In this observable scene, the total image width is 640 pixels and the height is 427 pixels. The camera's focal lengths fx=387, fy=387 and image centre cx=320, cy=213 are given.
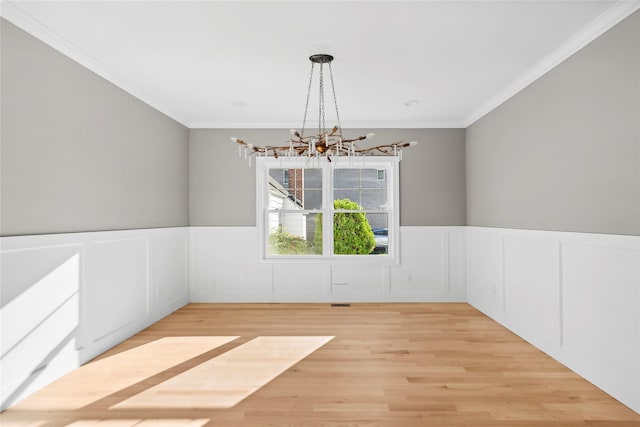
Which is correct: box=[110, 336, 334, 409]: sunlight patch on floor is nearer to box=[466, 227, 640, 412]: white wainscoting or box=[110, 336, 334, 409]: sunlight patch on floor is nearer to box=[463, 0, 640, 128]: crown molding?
box=[466, 227, 640, 412]: white wainscoting

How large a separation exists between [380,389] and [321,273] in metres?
2.83

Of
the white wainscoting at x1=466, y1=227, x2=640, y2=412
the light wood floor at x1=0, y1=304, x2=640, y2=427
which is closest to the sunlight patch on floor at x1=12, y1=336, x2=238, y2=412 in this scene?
the light wood floor at x1=0, y1=304, x2=640, y2=427

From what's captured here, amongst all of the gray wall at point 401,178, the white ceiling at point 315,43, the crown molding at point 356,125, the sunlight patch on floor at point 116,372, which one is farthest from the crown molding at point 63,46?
the sunlight patch on floor at point 116,372

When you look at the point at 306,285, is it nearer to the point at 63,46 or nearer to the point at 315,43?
the point at 315,43

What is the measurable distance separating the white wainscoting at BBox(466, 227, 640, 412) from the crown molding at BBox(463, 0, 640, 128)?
1.43 metres

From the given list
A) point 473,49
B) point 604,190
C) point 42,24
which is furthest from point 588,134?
point 42,24

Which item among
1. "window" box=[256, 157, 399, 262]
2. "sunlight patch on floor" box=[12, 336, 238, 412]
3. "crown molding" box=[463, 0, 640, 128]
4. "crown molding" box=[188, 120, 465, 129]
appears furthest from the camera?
"window" box=[256, 157, 399, 262]

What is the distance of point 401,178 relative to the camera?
553cm

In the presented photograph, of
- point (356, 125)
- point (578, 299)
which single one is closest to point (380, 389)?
point (578, 299)

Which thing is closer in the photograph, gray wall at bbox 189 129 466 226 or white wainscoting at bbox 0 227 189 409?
white wainscoting at bbox 0 227 189 409

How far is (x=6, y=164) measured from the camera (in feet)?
8.14

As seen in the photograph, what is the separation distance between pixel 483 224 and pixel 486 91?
1632 mm

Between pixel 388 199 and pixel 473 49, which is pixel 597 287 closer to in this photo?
pixel 473 49

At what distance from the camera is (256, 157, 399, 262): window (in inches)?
220
